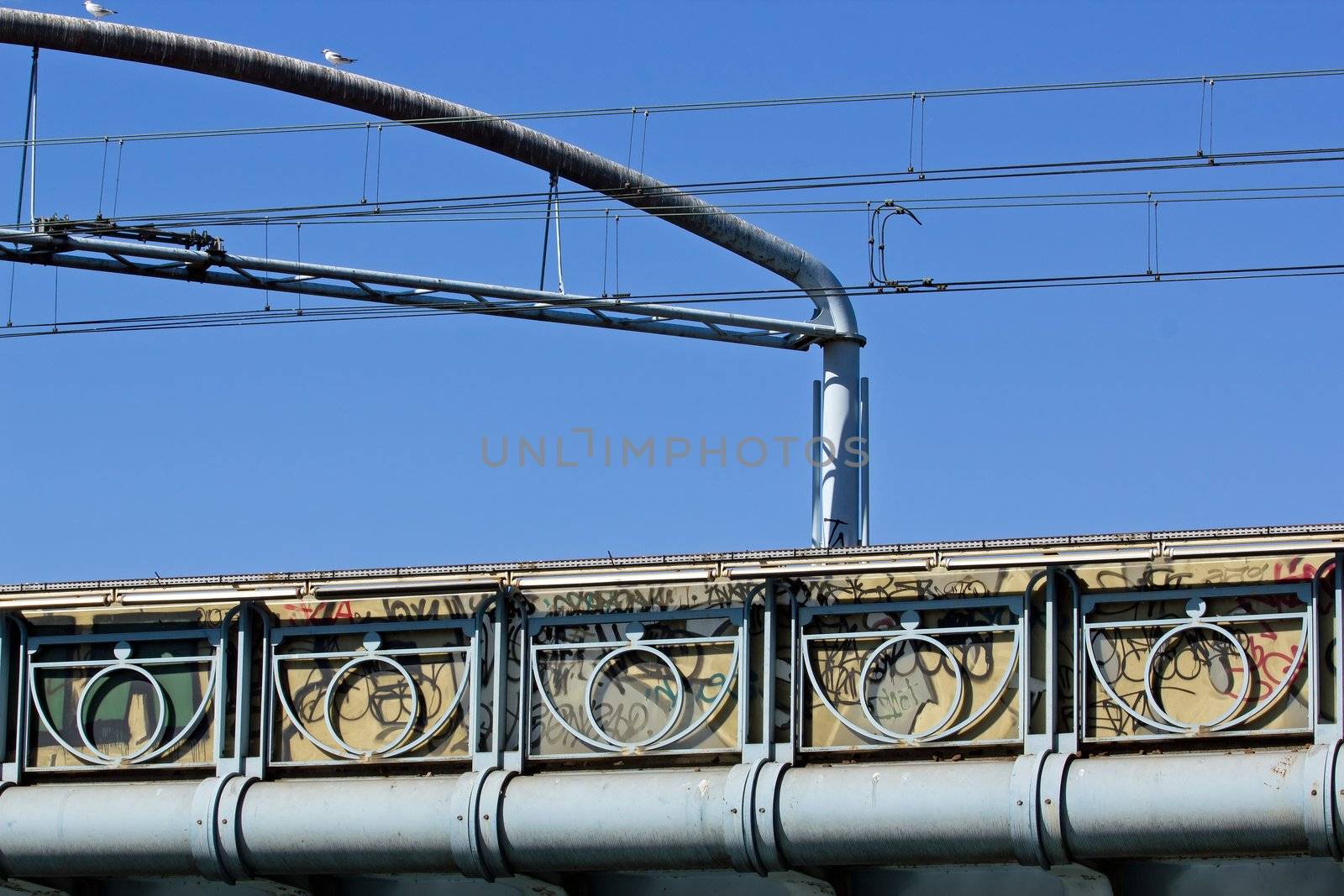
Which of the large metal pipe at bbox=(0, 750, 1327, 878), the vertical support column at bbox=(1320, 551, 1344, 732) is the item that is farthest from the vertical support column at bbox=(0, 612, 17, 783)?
the vertical support column at bbox=(1320, 551, 1344, 732)

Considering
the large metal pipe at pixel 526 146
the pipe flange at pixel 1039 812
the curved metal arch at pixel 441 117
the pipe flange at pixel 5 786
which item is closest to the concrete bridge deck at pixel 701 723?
the pipe flange at pixel 1039 812

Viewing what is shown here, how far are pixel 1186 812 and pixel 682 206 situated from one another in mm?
12589

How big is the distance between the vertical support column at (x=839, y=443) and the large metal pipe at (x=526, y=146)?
0.04ft

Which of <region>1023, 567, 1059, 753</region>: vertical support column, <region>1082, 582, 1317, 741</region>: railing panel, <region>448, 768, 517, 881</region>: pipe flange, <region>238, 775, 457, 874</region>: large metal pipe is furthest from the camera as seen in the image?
<region>238, 775, 457, 874</region>: large metal pipe

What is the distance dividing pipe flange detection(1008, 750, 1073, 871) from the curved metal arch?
10044mm

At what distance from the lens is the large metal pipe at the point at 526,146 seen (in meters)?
25.6

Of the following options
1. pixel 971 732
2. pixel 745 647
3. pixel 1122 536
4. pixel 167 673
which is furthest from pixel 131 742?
pixel 1122 536

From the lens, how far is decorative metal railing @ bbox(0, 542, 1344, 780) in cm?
1698

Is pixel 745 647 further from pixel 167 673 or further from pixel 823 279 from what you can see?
pixel 823 279

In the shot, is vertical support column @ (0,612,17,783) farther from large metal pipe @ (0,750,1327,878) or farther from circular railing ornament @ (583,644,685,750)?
circular railing ornament @ (583,644,685,750)

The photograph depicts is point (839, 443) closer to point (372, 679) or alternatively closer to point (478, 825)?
point (372, 679)

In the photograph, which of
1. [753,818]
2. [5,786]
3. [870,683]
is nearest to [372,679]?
[5,786]

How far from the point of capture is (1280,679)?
55.0 feet

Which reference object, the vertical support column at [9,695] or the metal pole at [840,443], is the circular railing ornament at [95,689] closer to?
the vertical support column at [9,695]
